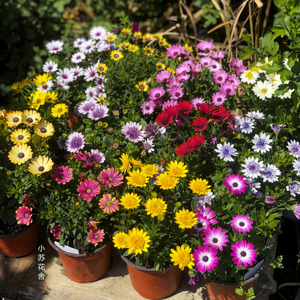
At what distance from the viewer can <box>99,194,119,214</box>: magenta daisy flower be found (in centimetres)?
157

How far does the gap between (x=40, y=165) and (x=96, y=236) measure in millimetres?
361

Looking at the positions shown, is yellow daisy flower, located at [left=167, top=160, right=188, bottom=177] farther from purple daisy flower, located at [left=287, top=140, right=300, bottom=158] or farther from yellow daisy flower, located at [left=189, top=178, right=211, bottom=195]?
purple daisy flower, located at [left=287, top=140, right=300, bottom=158]

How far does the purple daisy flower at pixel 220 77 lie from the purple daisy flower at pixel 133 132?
1.53ft

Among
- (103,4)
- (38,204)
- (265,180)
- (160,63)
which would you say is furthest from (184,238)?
(103,4)

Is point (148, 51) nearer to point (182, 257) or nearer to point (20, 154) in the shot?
point (20, 154)

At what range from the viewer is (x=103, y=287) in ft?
6.00

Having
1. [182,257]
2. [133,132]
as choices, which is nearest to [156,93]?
[133,132]

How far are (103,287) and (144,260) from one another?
1.08 feet

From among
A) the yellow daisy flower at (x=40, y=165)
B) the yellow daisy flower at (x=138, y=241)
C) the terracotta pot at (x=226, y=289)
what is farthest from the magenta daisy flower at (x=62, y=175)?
the terracotta pot at (x=226, y=289)

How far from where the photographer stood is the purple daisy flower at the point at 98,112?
1.89 meters

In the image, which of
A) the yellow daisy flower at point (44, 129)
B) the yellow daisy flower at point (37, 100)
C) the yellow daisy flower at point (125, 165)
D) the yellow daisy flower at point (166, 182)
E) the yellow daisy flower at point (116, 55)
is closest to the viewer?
the yellow daisy flower at point (166, 182)

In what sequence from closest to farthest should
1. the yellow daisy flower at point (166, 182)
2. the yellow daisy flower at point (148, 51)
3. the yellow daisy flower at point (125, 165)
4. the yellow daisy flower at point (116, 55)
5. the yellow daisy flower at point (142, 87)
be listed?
1. the yellow daisy flower at point (166, 182)
2. the yellow daisy flower at point (125, 165)
3. the yellow daisy flower at point (142, 87)
4. the yellow daisy flower at point (116, 55)
5. the yellow daisy flower at point (148, 51)

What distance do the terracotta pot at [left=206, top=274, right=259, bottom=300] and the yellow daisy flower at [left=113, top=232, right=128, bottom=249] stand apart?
0.37 m

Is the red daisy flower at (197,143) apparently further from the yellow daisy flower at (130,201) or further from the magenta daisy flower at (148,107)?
the magenta daisy flower at (148,107)
